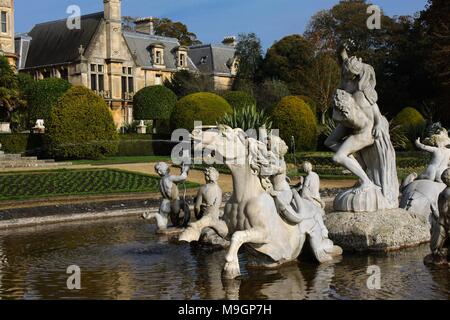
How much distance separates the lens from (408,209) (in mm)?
10055

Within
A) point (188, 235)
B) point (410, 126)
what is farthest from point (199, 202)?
point (410, 126)

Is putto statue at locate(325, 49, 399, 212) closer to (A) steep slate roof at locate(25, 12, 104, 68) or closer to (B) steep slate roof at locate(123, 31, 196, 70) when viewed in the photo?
(A) steep slate roof at locate(25, 12, 104, 68)

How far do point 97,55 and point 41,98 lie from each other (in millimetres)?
11203

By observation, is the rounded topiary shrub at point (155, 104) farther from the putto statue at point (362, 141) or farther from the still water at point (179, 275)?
the putto statue at point (362, 141)

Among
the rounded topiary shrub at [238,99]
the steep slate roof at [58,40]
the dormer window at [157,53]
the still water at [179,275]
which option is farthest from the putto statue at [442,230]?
the dormer window at [157,53]

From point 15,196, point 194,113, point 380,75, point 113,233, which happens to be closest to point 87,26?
point 194,113

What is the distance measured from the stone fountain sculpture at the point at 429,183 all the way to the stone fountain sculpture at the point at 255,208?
2603 mm

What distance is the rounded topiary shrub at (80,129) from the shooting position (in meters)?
36.2

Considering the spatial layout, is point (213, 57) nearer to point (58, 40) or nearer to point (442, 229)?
point (58, 40)

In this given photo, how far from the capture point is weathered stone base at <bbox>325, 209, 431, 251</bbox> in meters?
9.08

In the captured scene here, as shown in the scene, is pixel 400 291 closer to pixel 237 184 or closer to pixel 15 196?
pixel 237 184

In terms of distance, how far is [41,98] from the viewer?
1838 inches

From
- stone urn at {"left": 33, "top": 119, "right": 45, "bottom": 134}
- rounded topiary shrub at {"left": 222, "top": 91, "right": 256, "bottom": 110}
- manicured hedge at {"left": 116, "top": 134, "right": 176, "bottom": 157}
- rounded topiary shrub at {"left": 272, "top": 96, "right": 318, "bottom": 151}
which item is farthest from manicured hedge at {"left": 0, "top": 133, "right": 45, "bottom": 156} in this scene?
rounded topiary shrub at {"left": 272, "top": 96, "right": 318, "bottom": 151}
